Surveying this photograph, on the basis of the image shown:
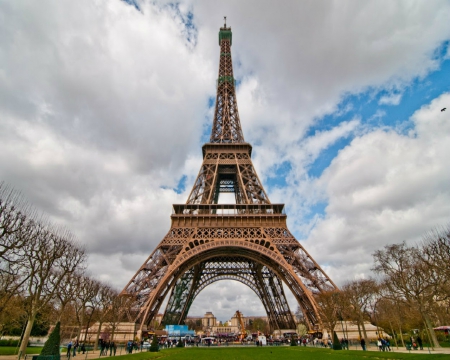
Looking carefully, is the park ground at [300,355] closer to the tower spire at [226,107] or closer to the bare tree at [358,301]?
the bare tree at [358,301]

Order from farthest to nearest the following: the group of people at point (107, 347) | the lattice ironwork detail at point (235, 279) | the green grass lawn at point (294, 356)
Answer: the lattice ironwork detail at point (235, 279), the group of people at point (107, 347), the green grass lawn at point (294, 356)

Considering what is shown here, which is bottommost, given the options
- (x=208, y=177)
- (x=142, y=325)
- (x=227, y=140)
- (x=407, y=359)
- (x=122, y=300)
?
(x=407, y=359)

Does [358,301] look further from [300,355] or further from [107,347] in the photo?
[107,347]

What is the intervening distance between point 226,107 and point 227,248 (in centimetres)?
2768

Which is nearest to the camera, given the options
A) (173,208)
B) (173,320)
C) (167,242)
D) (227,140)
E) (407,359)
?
(407,359)

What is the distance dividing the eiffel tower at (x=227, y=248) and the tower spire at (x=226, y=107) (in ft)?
0.64

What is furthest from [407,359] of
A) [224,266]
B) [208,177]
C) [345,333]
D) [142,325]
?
[224,266]

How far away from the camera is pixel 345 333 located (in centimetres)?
3481

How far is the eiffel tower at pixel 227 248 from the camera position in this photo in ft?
111

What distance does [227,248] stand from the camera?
3850 cm

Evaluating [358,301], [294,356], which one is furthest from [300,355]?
[358,301]

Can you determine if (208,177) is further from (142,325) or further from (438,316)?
(438,316)

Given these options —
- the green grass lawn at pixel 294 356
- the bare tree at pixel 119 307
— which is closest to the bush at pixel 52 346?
the green grass lawn at pixel 294 356

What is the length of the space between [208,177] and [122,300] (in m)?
20.9
